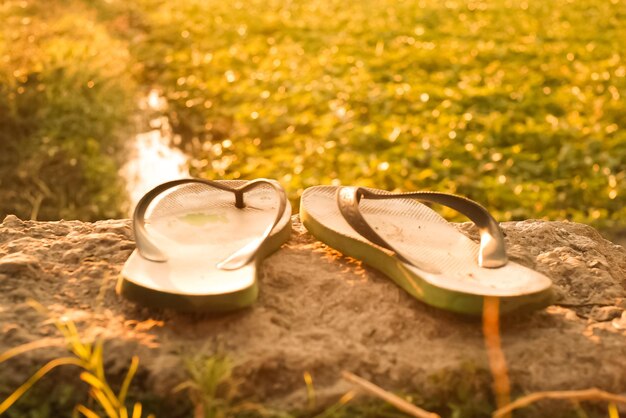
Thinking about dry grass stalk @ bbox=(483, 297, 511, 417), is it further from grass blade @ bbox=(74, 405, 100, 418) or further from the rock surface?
grass blade @ bbox=(74, 405, 100, 418)

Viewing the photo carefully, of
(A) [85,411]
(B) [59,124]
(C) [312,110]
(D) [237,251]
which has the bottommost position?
(C) [312,110]

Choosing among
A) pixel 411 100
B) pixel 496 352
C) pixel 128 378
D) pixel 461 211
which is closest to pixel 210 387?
pixel 128 378

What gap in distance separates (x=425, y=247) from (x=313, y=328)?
35 cm

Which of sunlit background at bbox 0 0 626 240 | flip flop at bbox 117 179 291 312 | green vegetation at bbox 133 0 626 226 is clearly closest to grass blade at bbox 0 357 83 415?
flip flop at bbox 117 179 291 312

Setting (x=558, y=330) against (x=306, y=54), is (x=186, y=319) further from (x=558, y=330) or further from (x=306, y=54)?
(x=306, y=54)

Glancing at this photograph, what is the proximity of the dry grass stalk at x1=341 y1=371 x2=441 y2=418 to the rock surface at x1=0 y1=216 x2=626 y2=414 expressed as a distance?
4 centimetres

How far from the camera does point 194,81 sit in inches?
250

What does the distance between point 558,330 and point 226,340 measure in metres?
0.63

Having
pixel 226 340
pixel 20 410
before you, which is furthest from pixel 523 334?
pixel 20 410

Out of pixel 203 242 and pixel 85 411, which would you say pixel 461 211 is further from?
pixel 85 411

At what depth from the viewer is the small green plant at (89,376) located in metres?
1.28

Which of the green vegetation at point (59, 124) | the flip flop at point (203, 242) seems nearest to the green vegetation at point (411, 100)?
the green vegetation at point (59, 124)

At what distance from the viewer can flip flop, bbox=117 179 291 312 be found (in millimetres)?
1424

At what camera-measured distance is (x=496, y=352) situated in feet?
4.76
